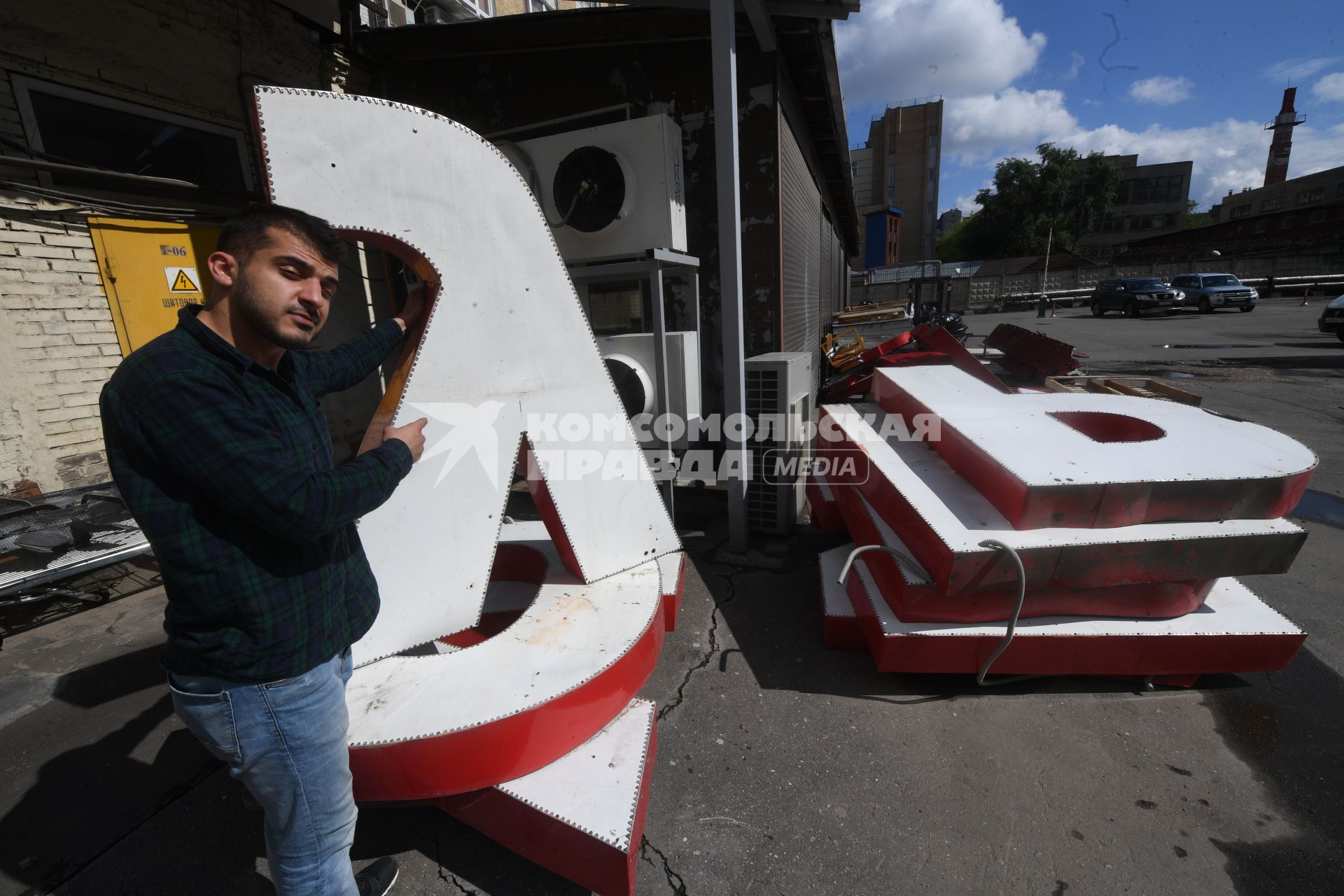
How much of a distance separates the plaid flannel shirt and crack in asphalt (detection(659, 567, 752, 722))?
5.81ft

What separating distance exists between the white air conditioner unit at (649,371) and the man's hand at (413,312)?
242 centimetres

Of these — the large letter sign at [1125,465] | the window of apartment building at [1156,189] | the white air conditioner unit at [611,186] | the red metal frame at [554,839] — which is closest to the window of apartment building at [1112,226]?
the window of apartment building at [1156,189]

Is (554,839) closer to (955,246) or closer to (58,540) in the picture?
(58,540)

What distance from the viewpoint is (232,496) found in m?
1.17

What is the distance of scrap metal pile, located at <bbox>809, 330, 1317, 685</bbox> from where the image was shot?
2.44 metres

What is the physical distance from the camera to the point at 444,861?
6.79 feet

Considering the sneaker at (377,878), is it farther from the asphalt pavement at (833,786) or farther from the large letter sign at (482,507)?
the large letter sign at (482,507)

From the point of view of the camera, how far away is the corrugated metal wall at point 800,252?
5.80 m

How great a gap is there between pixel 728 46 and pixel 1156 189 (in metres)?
70.1

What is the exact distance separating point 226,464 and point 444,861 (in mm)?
1746

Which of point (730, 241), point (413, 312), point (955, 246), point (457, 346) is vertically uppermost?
point (955, 246)

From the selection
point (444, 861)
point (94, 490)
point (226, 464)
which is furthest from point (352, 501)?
point (94, 490)

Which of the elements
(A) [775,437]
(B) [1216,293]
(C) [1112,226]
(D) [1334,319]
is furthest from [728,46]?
(C) [1112,226]

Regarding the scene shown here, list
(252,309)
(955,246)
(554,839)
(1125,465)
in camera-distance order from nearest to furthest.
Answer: (252,309) → (554,839) → (1125,465) → (955,246)
